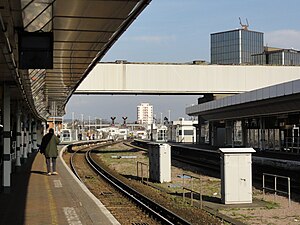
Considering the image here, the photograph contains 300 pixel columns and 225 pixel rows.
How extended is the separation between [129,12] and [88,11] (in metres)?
0.66

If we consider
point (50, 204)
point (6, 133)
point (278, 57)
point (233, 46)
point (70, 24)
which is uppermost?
point (233, 46)

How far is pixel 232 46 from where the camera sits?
406 feet

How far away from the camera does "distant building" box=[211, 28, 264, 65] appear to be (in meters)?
123

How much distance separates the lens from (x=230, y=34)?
425 feet

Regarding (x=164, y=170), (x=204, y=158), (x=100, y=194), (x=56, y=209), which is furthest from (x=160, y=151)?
(x=204, y=158)

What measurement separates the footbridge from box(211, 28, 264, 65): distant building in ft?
228

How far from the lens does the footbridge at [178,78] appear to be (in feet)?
162

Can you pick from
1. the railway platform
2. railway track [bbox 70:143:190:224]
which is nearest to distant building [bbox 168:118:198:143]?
railway track [bbox 70:143:190:224]

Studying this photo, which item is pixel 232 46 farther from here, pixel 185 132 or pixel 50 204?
pixel 50 204

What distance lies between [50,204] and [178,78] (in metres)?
38.9

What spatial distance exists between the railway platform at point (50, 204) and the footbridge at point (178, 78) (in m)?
31.2

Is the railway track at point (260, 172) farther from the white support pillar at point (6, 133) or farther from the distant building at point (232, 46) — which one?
the distant building at point (232, 46)

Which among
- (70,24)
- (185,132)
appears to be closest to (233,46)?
(185,132)

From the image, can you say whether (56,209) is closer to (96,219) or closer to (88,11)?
(96,219)
